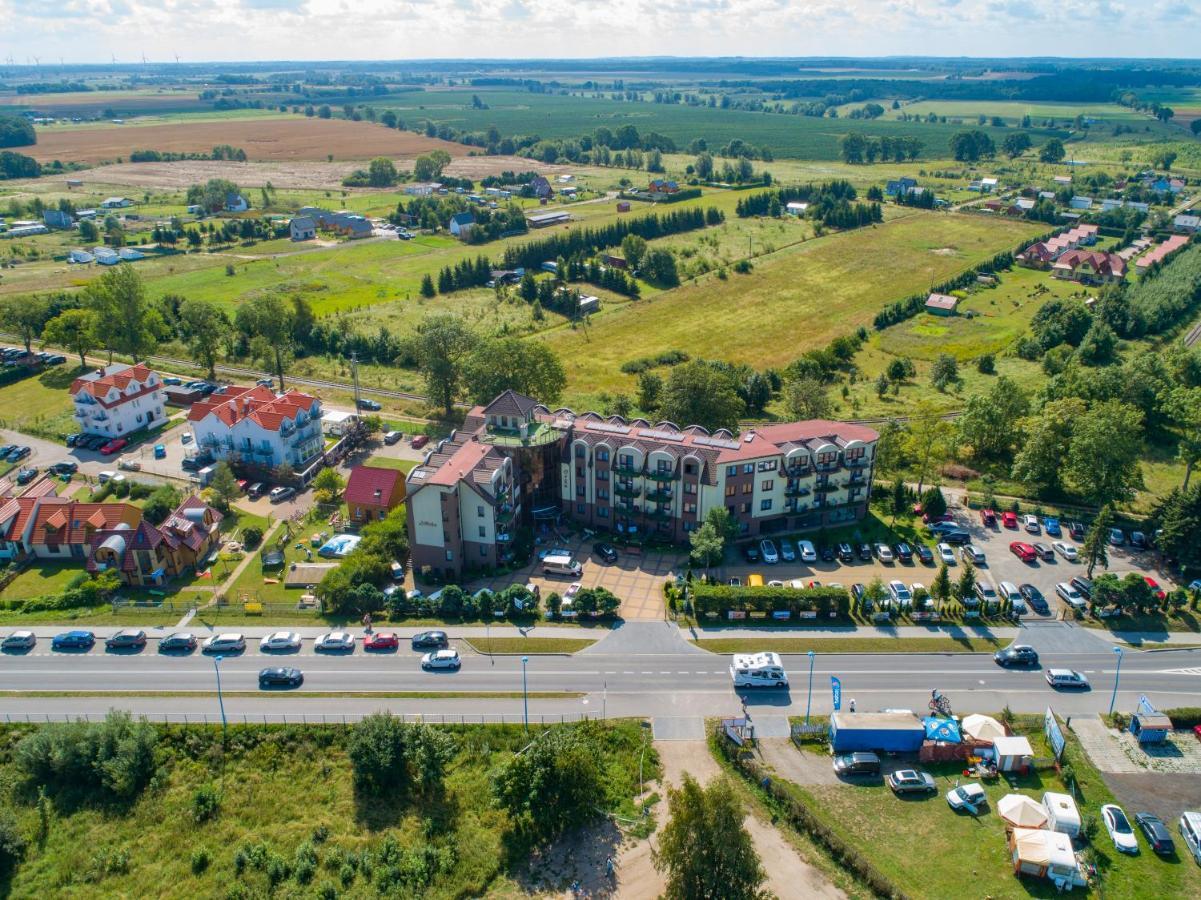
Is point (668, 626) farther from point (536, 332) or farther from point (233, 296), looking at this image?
point (233, 296)

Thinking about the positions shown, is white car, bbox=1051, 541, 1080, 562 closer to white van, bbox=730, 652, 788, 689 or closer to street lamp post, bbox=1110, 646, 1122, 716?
street lamp post, bbox=1110, 646, 1122, 716

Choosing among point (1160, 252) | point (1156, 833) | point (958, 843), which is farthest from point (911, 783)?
point (1160, 252)

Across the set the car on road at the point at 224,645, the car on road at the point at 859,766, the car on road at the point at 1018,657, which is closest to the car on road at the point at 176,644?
the car on road at the point at 224,645

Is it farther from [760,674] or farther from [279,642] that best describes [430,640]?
[760,674]

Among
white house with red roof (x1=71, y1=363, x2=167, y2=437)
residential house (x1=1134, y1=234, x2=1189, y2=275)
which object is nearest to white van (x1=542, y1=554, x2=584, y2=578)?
white house with red roof (x1=71, y1=363, x2=167, y2=437)

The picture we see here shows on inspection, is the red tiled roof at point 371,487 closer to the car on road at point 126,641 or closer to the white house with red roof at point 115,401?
the car on road at point 126,641
